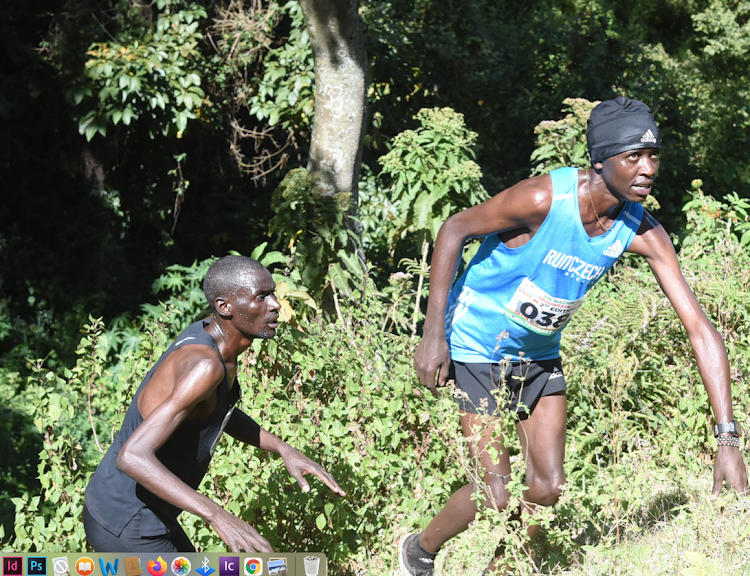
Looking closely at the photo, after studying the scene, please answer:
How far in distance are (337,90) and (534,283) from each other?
3.41m

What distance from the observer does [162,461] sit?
246 centimetres

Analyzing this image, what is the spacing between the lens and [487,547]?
10.9 feet

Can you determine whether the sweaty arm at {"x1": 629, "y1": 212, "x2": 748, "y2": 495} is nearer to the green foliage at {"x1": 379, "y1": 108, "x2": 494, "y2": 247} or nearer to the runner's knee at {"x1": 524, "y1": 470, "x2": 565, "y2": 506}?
the runner's knee at {"x1": 524, "y1": 470, "x2": 565, "y2": 506}

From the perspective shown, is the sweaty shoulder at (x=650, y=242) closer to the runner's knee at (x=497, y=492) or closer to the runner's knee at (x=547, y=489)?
the runner's knee at (x=547, y=489)

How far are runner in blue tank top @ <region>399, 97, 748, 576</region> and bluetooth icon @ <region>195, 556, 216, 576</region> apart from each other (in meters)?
0.93

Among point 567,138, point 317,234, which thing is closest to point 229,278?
point 317,234

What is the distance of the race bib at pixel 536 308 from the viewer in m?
3.06

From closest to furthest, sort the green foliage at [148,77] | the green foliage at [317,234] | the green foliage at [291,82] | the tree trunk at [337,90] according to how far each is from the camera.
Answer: the green foliage at [317,234], the tree trunk at [337,90], the green foliage at [148,77], the green foliage at [291,82]

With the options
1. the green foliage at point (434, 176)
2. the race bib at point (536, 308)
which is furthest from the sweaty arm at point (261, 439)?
the green foliage at point (434, 176)

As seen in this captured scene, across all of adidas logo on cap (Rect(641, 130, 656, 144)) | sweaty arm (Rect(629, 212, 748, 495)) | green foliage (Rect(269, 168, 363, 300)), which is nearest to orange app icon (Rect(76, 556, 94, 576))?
sweaty arm (Rect(629, 212, 748, 495))

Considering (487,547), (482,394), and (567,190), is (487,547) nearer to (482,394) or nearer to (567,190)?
(482,394)

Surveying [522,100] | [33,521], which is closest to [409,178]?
[33,521]

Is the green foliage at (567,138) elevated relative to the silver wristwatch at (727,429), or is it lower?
elevated

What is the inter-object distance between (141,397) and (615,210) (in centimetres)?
177
